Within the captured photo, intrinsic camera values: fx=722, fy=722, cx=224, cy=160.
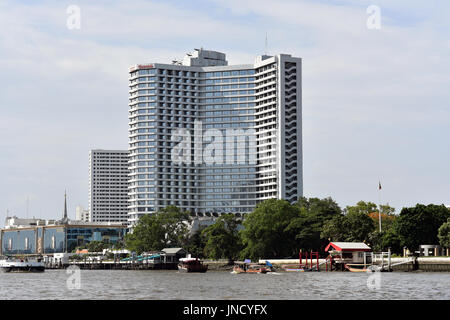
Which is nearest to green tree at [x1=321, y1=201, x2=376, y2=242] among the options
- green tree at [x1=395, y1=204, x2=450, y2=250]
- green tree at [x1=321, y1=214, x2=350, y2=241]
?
green tree at [x1=321, y1=214, x2=350, y2=241]

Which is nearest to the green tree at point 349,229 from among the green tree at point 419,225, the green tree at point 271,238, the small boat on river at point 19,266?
the green tree at point 419,225

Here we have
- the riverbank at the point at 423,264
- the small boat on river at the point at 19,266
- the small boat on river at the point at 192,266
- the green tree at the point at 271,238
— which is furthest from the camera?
the green tree at the point at 271,238

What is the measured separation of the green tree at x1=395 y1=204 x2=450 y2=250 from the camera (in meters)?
167

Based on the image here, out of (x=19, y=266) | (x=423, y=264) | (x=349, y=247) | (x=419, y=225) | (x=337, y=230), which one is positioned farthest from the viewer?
(x=19, y=266)

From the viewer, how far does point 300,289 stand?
92.4m

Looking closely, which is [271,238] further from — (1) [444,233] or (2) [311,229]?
(1) [444,233]

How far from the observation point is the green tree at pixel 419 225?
16700cm

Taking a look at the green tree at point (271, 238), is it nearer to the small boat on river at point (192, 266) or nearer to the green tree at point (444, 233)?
the small boat on river at point (192, 266)

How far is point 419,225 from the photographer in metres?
167

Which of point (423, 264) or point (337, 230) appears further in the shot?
point (337, 230)

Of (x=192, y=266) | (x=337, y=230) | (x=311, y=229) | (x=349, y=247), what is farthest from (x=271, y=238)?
(x=349, y=247)
